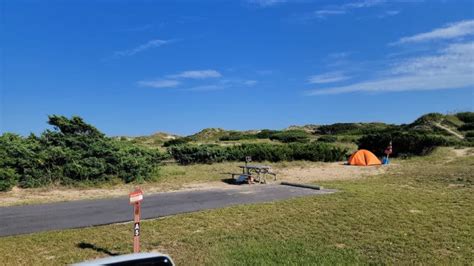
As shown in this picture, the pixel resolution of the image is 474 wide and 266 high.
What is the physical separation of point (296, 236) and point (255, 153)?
1493 centimetres

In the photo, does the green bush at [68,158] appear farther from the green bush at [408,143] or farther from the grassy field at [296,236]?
the green bush at [408,143]

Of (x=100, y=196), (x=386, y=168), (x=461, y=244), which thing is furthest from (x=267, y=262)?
(x=386, y=168)

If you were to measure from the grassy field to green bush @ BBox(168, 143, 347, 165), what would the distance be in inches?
431

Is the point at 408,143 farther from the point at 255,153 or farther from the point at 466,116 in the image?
the point at 466,116

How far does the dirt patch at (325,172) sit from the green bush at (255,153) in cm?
191

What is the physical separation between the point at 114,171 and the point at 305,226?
810 cm

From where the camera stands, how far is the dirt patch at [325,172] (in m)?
16.8

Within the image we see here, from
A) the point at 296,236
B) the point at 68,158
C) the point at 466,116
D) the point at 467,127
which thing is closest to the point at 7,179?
the point at 68,158

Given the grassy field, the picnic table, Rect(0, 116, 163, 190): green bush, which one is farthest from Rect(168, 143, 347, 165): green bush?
the grassy field

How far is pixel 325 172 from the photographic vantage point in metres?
18.4

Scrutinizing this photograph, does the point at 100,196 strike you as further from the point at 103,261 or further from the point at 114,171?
the point at 103,261

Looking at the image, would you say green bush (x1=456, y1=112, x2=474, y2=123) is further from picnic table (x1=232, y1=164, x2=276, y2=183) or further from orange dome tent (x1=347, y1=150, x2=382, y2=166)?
picnic table (x1=232, y1=164, x2=276, y2=183)

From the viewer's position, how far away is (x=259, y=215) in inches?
366

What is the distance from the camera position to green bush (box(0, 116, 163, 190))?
13.0 metres
